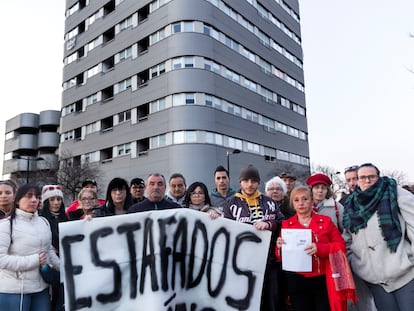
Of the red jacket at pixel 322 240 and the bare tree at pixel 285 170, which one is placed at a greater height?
the bare tree at pixel 285 170

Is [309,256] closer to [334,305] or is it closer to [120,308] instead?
[334,305]

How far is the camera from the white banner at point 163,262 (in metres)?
4.09

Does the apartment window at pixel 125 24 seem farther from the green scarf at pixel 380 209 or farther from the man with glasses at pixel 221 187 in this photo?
the green scarf at pixel 380 209

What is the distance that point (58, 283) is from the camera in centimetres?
421

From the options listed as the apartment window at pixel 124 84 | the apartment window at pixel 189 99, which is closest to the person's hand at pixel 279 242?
the apartment window at pixel 189 99

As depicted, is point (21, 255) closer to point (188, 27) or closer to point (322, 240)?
point (322, 240)

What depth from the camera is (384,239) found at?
12.9 feet

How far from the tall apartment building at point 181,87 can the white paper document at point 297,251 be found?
28.5 meters

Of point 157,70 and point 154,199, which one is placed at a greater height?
point 157,70

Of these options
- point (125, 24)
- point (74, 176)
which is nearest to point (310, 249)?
point (74, 176)

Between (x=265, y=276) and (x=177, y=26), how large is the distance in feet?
110

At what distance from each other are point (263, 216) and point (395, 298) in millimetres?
1675

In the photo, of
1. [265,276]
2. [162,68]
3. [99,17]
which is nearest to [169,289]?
[265,276]

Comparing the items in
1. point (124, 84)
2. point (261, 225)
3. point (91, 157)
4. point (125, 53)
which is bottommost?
point (261, 225)
